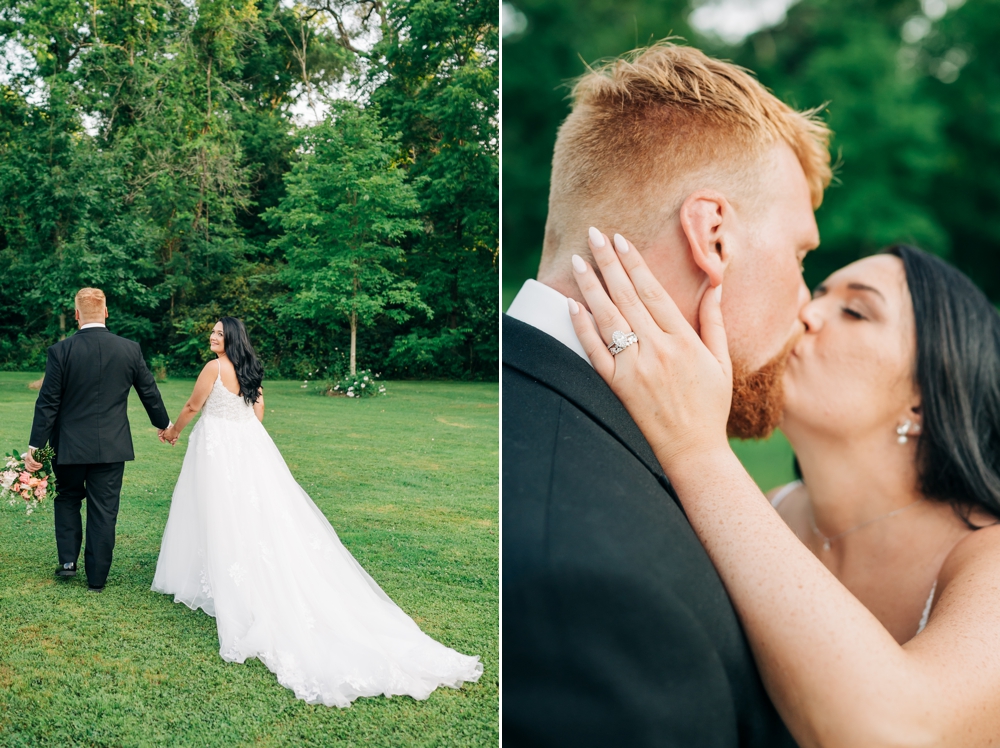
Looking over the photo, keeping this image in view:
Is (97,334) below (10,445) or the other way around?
the other way around

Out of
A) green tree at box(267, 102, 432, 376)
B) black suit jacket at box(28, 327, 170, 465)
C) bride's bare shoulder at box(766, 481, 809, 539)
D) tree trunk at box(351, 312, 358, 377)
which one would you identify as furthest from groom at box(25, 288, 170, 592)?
bride's bare shoulder at box(766, 481, 809, 539)

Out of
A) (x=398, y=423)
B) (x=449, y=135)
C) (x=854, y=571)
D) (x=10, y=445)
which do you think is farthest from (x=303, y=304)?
(x=854, y=571)

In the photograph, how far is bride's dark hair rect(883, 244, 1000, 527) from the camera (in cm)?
239

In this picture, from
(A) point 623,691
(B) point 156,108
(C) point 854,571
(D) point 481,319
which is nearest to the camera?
(A) point 623,691

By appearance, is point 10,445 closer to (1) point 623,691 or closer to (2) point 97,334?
(2) point 97,334

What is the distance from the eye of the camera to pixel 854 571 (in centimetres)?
270

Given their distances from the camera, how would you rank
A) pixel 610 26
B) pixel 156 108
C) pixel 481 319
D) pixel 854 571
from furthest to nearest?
1. pixel 610 26
2. pixel 481 319
3. pixel 156 108
4. pixel 854 571

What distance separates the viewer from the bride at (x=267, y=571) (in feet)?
9.31

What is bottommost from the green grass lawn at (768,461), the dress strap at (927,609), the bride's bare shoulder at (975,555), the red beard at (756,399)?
the green grass lawn at (768,461)

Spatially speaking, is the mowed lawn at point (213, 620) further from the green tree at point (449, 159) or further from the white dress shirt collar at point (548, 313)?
the white dress shirt collar at point (548, 313)

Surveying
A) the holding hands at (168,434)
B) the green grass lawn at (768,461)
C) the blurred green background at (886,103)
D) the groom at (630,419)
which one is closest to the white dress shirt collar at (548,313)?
the groom at (630,419)

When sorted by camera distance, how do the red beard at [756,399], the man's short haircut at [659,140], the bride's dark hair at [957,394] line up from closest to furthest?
the man's short haircut at [659,140] → the red beard at [756,399] → the bride's dark hair at [957,394]

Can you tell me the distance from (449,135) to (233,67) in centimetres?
90

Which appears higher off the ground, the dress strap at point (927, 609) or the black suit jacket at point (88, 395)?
the black suit jacket at point (88, 395)
